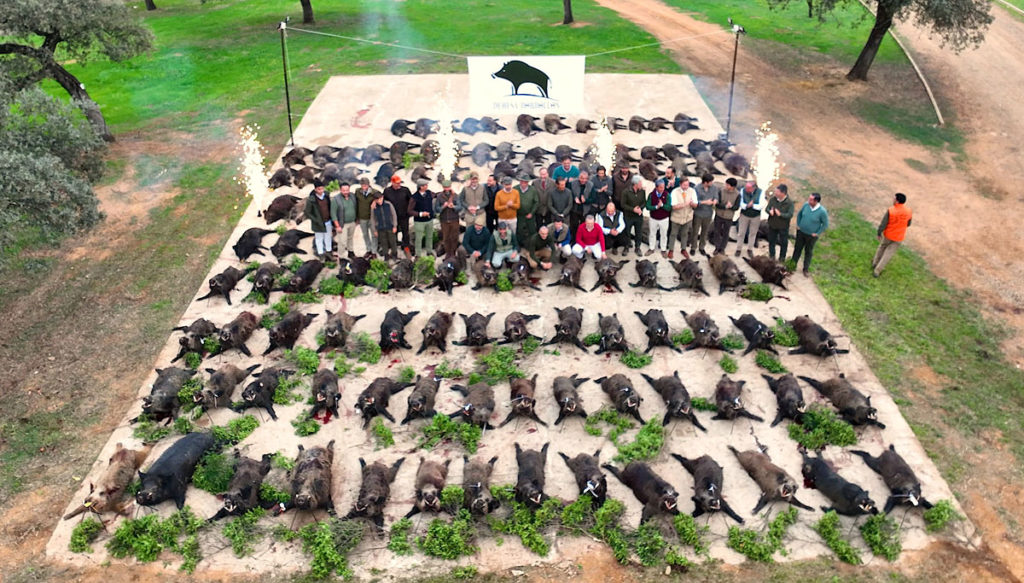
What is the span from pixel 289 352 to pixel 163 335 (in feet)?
9.94

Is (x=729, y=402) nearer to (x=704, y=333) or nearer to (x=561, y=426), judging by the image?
(x=704, y=333)

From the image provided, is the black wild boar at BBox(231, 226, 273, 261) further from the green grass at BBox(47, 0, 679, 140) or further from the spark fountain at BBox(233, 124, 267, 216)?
the green grass at BBox(47, 0, 679, 140)

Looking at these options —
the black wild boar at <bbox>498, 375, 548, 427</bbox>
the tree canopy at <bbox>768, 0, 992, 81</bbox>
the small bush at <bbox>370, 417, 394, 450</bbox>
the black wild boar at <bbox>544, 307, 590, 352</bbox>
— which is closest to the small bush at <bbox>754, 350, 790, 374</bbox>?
the black wild boar at <bbox>544, 307, 590, 352</bbox>

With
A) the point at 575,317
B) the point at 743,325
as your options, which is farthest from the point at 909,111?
the point at 575,317

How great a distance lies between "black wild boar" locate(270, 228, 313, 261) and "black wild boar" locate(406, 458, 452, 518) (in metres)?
8.03

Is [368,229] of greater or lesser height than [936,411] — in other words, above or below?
above

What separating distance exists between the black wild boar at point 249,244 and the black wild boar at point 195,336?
320 centimetres

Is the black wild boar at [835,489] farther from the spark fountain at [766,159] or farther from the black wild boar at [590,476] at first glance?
the spark fountain at [766,159]

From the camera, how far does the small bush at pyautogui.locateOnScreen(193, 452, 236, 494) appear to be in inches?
448

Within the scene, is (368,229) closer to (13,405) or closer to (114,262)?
(114,262)

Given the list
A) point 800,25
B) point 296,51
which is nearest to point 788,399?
point 296,51

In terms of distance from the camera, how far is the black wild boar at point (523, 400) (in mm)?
12602

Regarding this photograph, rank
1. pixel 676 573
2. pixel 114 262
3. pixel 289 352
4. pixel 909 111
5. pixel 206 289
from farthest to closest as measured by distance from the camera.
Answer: pixel 909 111, pixel 114 262, pixel 206 289, pixel 289 352, pixel 676 573

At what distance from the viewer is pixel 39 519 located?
11039mm
